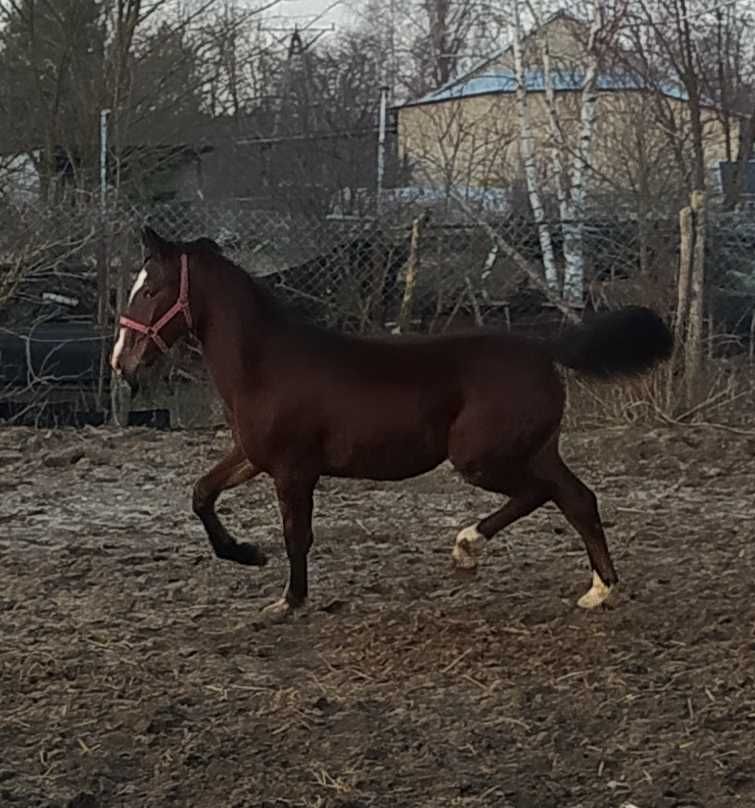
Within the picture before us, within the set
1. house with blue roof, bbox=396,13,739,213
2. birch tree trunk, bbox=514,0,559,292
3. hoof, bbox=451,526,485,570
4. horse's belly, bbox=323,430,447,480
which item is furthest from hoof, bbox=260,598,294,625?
birch tree trunk, bbox=514,0,559,292

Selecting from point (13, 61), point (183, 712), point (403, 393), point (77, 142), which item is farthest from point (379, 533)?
point (13, 61)

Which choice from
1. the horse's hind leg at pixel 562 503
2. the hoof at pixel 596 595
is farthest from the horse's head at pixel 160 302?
the hoof at pixel 596 595

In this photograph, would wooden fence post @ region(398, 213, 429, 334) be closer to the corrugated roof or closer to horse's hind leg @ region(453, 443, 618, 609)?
horse's hind leg @ region(453, 443, 618, 609)

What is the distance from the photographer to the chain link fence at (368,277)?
9.68m

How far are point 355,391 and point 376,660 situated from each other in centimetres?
99

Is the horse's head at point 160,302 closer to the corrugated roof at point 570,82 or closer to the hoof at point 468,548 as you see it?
the hoof at point 468,548

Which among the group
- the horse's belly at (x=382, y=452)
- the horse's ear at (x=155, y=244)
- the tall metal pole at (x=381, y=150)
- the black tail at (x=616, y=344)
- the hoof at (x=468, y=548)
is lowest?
the hoof at (x=468, y=548)

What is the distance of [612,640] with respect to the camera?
479 centimetres

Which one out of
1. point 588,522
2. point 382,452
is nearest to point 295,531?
point 382,452

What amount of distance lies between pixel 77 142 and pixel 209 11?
2.26 metres

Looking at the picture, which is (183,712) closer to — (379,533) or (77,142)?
(379,533)

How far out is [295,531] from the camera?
16.6 feet

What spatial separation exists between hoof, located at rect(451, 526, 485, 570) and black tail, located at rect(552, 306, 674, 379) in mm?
733

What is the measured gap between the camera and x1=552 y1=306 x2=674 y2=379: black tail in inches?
202
